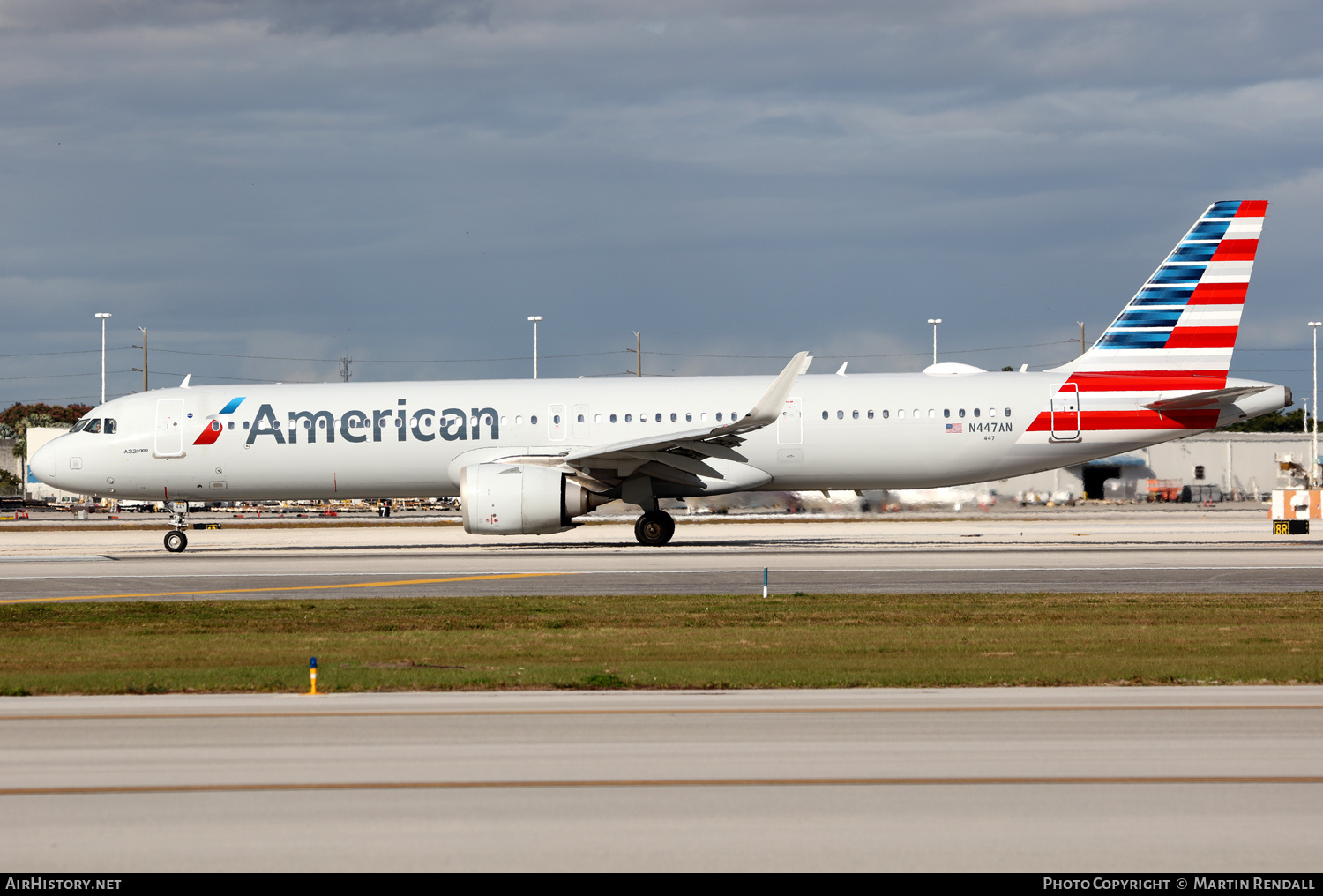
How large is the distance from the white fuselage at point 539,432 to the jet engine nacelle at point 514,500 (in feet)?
7.73

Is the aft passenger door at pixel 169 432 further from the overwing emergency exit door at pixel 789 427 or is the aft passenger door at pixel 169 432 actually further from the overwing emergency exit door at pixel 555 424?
the overwing emergency exit door at pixel 789 427

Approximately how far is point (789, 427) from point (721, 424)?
5.62 ft

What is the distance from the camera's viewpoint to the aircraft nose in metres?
31.9

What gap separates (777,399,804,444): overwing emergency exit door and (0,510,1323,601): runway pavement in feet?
9.09

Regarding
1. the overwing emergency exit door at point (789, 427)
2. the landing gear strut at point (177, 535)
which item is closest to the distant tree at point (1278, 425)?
the overwing emergency exit door at point (789, 427)

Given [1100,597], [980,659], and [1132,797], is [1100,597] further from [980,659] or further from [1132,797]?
[1132,797]

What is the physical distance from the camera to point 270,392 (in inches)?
1257

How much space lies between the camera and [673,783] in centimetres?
738

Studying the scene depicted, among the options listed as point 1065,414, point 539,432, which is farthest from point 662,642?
point 1065,414

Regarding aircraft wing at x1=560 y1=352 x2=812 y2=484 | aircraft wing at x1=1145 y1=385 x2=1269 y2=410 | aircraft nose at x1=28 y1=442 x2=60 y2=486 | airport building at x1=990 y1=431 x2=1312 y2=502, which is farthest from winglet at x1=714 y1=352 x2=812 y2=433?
airport building at x1=990 y1=431 x2=1312 y2=502

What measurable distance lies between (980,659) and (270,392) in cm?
2388

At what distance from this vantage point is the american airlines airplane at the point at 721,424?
30.1 meters

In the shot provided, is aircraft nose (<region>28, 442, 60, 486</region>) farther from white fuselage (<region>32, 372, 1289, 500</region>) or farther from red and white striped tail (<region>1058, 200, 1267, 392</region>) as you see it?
red and white striped tail (<region>1058, 200, 1267, 392</region>)
